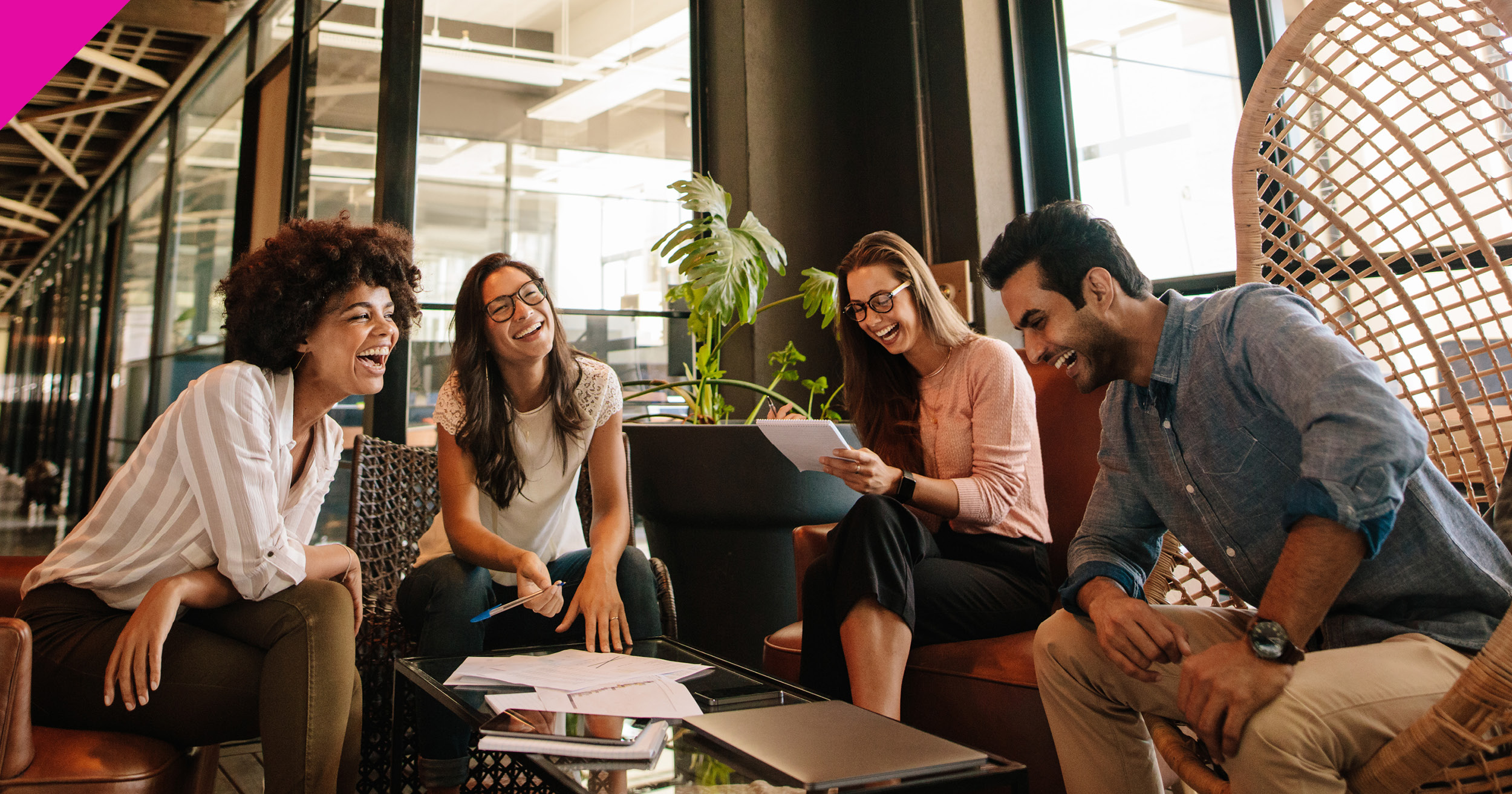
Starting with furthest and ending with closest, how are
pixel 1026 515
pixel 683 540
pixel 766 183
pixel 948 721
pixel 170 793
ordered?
pixel 766 183, pixel 683 540, pixel 1026 515, pixel 948 721, pixel 170 793

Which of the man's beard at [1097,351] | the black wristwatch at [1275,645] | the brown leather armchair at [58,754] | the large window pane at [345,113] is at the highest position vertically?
the large window pane at [345,113]

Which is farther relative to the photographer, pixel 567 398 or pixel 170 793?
pixel 567 398

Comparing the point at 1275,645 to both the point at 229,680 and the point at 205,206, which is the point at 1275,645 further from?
the point at 205,206

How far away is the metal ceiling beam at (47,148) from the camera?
6.99m

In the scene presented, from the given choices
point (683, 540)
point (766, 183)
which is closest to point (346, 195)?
point (766, 183)

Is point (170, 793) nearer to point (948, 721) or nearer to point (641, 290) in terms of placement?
point (948, 721)

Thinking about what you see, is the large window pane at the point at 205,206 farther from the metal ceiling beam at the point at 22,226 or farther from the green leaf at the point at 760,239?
the metal ceiling beam at the point at 22,226

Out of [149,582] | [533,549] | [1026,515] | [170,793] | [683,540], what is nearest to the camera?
[170,793]

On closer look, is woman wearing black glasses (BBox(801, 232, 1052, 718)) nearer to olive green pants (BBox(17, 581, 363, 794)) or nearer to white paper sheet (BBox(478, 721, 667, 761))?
white paper sheet (BBox(478, 721, 667, 761))

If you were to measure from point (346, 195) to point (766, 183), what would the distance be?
1.50m

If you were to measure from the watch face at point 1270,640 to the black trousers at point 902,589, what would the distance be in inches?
24.1

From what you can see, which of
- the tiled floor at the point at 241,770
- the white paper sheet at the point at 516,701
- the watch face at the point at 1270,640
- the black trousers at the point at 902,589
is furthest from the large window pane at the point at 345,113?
the watch face at the point at 1270,640

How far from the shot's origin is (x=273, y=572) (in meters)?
1.30

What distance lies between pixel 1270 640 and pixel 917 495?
29.1 inches
